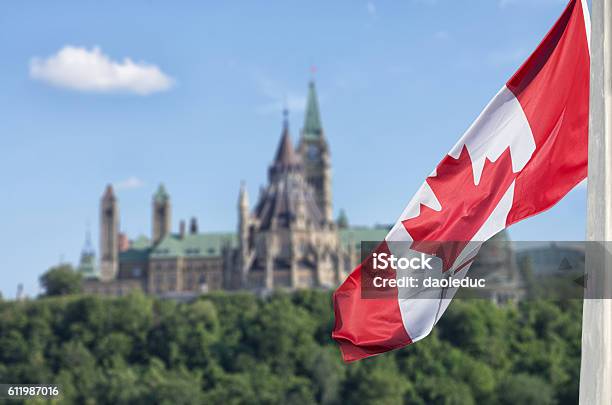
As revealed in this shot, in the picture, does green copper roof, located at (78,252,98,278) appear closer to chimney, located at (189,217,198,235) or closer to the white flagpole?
chimney, located at (189,217,198,235)

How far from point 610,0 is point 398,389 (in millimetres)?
96491

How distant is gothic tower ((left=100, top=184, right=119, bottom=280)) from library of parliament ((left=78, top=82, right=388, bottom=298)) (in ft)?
0.33

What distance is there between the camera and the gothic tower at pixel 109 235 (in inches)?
6467

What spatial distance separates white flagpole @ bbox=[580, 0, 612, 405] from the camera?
29.9 ft

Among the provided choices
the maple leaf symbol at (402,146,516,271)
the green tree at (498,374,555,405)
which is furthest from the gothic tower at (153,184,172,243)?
the maple leaf symbol at (402,146,516,271)

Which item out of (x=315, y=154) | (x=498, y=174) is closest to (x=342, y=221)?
(x=315, y=154)

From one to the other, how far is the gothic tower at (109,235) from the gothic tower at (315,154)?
67.8 ft

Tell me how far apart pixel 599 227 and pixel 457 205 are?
58.0 inches

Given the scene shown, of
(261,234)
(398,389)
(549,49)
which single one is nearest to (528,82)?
(549,49)

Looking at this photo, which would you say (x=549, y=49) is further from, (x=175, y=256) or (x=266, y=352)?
(x=175, y=256)

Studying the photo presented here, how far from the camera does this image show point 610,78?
919cm

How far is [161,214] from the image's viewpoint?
174m

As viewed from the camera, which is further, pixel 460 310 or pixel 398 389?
pixel 460 310

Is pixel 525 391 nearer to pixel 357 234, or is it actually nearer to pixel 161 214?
pixel 357 234
